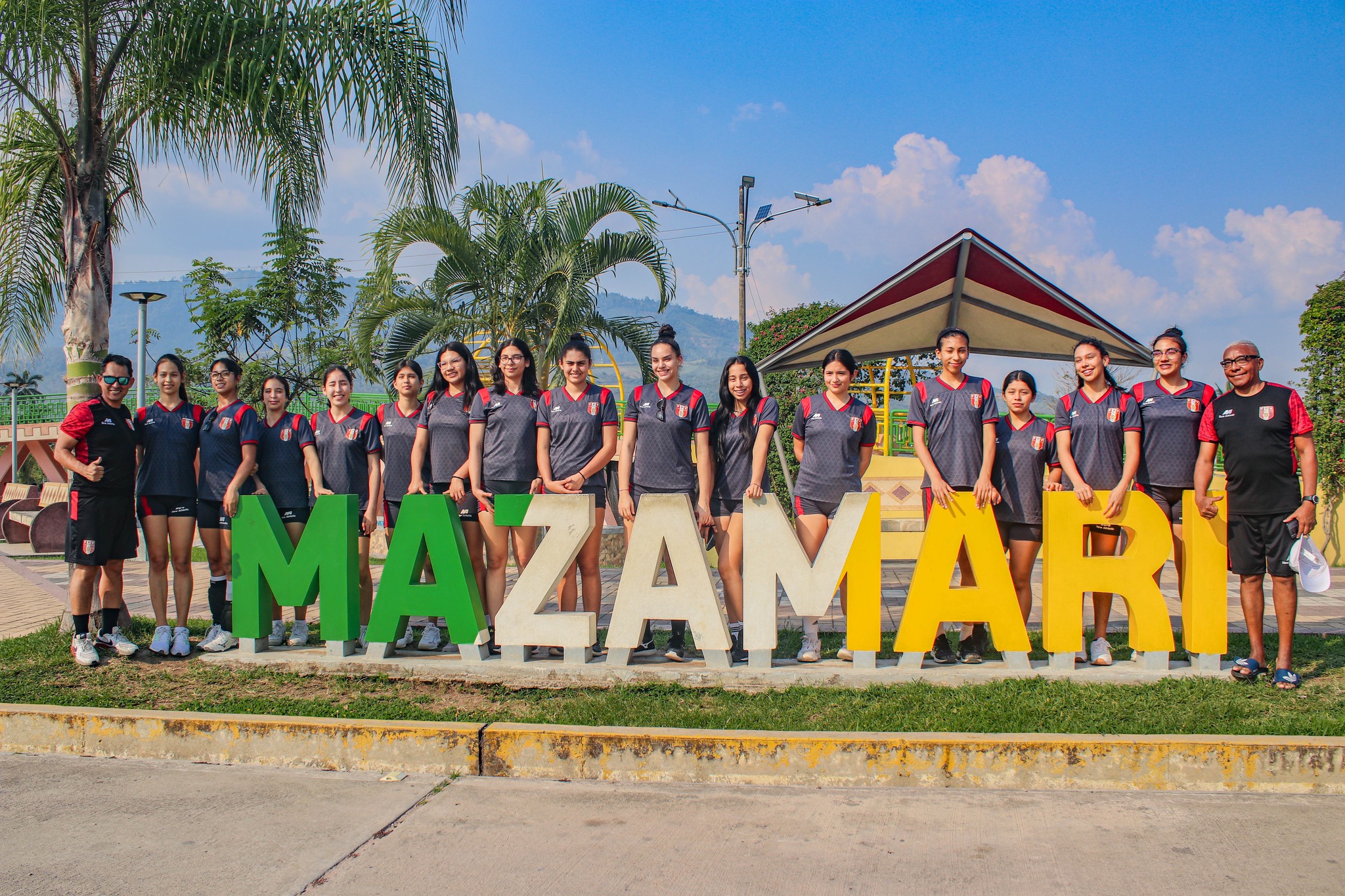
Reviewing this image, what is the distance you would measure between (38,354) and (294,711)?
6218mm

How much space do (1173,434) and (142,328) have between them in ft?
47.8

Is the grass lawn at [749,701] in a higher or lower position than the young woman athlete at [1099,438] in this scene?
lower

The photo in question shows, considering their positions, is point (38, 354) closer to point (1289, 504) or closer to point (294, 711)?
point (294, 711)

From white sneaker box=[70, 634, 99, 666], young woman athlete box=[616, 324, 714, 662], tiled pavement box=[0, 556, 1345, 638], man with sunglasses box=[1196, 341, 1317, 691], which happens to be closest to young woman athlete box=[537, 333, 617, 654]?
young woman athlete box=[616, 324, 714, 662]

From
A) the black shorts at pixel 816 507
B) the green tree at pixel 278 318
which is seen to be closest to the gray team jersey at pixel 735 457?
the black shorts at pixel 816 507

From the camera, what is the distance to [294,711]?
4699mm

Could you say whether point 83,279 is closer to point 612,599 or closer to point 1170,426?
point 612,599

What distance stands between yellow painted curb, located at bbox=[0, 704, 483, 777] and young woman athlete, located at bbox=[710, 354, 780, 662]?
1895 millimetres

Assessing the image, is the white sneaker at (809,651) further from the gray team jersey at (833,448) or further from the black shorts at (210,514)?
the black shorts at (210,514)

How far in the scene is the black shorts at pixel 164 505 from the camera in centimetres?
578

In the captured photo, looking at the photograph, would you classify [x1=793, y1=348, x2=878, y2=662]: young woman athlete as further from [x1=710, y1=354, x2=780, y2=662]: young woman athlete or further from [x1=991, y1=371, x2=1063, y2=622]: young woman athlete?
[x1=991, y1=371, x2=1063, y2=622]: young woman athlete

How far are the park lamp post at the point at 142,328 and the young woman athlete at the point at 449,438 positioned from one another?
907 centimetres

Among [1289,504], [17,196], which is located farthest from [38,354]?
[1289,504]

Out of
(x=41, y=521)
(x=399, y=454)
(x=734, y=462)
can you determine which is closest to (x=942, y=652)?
(x=734, y=462)
